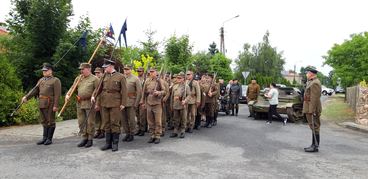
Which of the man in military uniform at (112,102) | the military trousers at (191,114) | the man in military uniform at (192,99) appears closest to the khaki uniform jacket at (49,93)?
the man in military uniform at (112,102)

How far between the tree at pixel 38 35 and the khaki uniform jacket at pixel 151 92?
580 centimetres

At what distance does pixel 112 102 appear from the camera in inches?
290

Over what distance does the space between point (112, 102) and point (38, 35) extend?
24.3ft

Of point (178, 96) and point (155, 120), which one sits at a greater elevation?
point (178, 96)

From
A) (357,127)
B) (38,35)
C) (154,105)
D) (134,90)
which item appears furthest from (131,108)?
(357,127)

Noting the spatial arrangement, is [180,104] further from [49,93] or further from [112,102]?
[49,93]

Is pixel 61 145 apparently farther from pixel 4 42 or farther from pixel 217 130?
pixel 4 42

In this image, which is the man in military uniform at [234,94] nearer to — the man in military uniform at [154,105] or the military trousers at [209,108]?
the military trousers at [209,108]

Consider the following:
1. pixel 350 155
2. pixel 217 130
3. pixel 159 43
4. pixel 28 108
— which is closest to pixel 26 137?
pixel 28 108

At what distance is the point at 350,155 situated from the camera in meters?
7.61

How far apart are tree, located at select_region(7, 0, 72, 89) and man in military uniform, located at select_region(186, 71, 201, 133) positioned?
6100mm

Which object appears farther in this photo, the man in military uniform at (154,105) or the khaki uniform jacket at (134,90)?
the khaki uniform jacket at (134,90)

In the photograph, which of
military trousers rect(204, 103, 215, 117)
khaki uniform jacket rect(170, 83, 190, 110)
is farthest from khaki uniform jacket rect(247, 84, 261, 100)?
khaki uniform jacket rect(170, 83, 190, 110)

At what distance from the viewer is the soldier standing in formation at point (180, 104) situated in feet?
31.0
